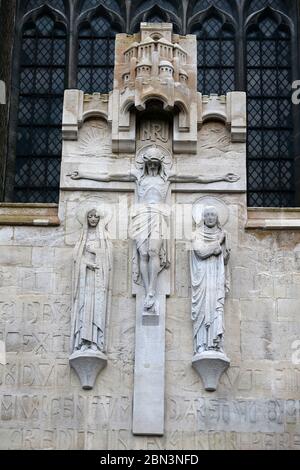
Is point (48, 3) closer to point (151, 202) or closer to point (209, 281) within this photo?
point (151, 202)

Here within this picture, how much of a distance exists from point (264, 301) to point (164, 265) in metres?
1.65

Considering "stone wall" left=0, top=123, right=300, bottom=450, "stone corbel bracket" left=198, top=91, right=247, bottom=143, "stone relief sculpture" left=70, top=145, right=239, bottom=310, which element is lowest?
"stone wall" left=0, top=123, right=300, bottom=450

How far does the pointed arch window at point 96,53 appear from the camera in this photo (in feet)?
93.4

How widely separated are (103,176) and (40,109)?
7.50 metres

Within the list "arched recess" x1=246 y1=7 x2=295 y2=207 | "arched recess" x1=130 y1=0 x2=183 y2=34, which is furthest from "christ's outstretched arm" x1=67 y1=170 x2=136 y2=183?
"arched recess" x1=130 y1=0 x2=183 y2=34

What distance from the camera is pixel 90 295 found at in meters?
20.1

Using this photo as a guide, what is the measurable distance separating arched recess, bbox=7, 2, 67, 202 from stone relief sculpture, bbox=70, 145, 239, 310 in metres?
6.02

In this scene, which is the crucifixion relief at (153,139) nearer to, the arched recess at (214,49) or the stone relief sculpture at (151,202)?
the stone relief sculpture at (151,202)

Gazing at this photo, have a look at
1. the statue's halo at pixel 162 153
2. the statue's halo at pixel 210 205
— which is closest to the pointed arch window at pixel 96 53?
the statue's halo at pixel 162 153

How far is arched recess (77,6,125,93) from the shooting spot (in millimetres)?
28453

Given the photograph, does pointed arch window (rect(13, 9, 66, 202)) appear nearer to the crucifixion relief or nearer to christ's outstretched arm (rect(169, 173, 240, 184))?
the crucifixion relief

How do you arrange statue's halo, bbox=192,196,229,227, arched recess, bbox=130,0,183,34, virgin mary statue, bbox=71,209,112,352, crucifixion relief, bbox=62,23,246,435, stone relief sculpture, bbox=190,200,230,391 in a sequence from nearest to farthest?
stone relief sculpture, bbox=190,200,230,391
virgin mary statue, bbox=71,209,112,352
crucifixion relief, bbox=62,23,246,435
statue's halo, bbox=192,196,229,227
arched recess, bbox=130,0,183,34

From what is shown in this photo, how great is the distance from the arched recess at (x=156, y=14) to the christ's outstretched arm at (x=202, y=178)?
8.62m

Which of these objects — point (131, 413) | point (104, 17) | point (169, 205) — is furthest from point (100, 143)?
point (104, 17)
